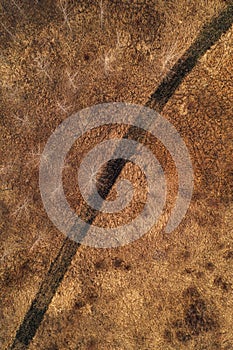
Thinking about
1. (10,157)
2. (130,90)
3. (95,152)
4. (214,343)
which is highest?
(130,90)

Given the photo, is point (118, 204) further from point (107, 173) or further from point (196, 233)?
point (196, 233)

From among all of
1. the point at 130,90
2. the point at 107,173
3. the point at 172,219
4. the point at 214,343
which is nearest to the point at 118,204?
the point at 107,173

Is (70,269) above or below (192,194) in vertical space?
below

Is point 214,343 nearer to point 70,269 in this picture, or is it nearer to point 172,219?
point 172,219

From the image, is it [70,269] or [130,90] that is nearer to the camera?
[130,90]

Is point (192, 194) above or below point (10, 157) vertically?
above

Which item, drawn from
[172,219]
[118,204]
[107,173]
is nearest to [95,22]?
[107,173]
